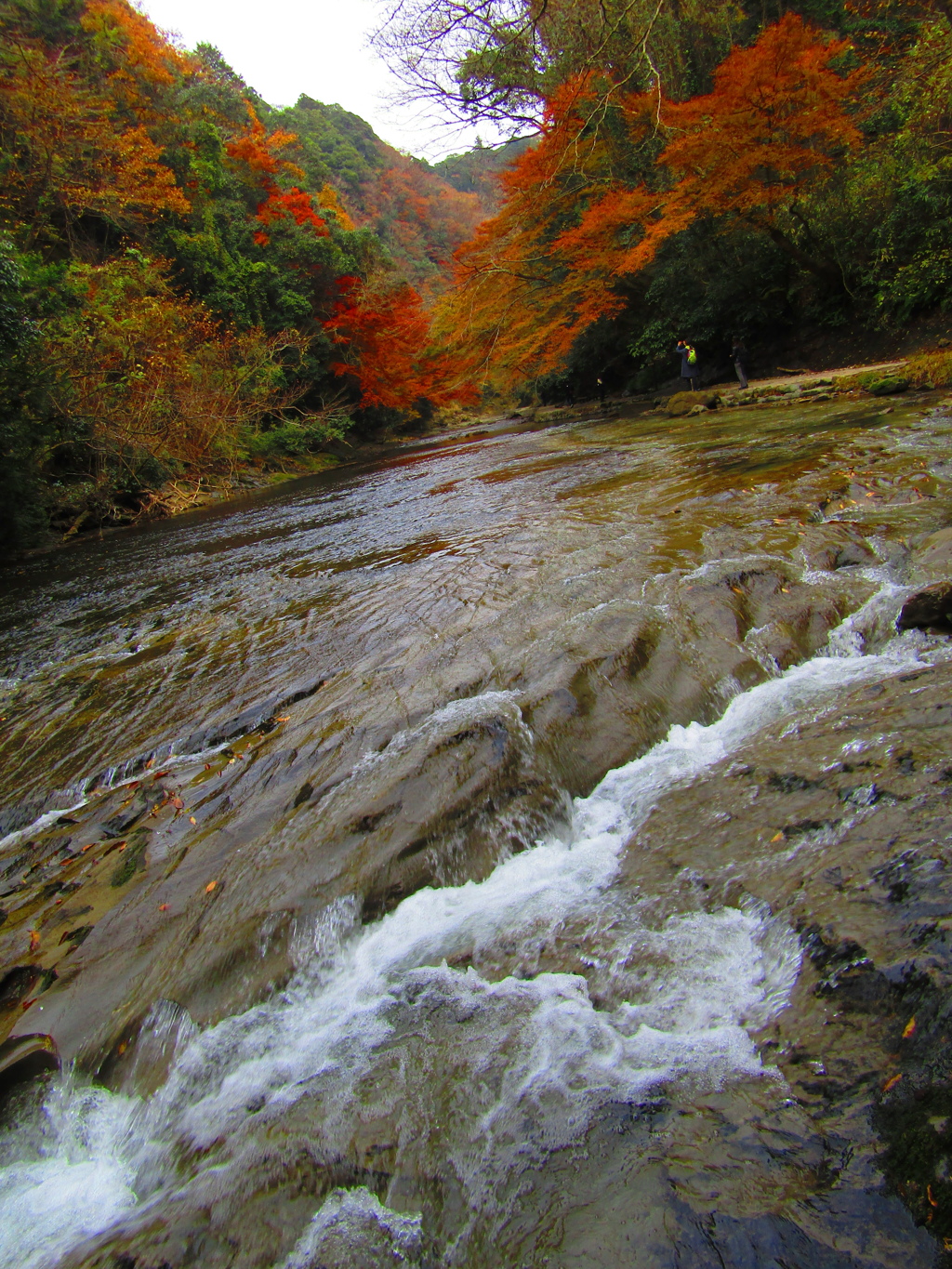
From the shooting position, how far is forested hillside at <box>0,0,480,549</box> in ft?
39.5

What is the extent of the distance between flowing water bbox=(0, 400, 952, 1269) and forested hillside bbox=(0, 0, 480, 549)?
9078 millimetres

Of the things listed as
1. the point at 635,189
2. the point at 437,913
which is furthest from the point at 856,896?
the point at 635,189

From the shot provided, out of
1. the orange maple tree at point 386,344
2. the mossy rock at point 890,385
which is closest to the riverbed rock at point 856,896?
the mossy rock at point 890,385

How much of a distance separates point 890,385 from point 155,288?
19.0 m

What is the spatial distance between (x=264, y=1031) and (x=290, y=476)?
22.6 meters

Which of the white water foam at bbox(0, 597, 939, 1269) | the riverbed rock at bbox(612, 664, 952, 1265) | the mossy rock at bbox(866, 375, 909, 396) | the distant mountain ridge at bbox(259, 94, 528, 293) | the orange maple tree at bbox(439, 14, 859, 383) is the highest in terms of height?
the distant mountain ridge at bbox(259, 94, 528, 293)

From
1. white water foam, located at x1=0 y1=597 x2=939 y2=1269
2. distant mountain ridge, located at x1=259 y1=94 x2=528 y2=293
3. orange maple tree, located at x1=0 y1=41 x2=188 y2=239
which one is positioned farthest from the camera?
distant mountain ridge, located at x1=259 y1=94 x2=528 y2=293

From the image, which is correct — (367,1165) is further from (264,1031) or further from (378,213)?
(378,213)

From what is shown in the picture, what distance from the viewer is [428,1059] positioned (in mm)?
1801

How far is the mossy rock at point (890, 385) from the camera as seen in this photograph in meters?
9.33

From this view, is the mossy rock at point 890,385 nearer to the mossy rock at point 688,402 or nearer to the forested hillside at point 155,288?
the mossy rock at point 688,402

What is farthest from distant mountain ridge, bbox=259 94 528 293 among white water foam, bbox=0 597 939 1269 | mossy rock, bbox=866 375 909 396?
white water foam, bbox=0 597 939 1269

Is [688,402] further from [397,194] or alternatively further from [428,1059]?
[397,194]

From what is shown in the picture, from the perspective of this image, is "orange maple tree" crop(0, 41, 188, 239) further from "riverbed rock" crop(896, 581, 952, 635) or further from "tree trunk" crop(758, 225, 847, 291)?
"riverbed rock" crop(896, 581, 952, 635)
